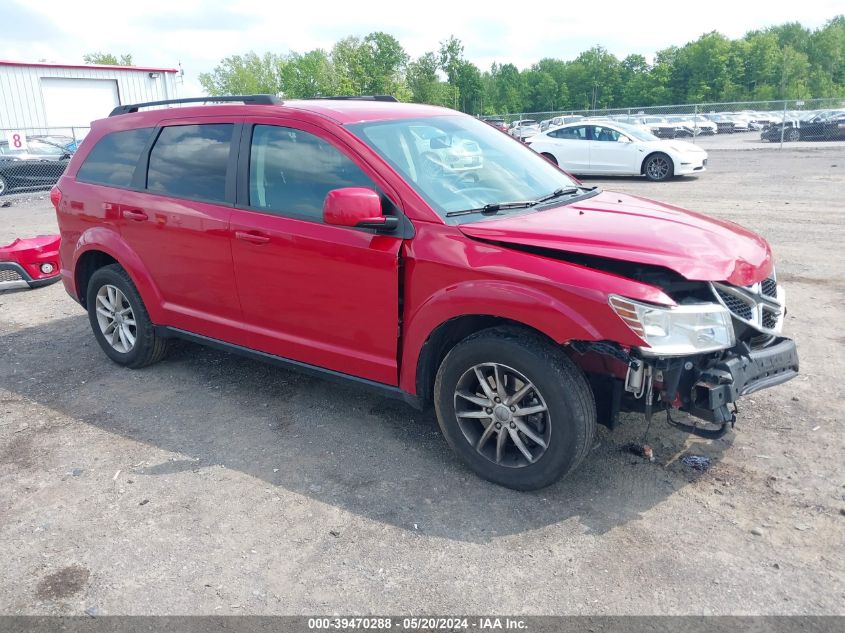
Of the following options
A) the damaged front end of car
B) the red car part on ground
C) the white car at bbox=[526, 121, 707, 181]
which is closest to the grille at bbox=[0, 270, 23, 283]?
the red car part on ground

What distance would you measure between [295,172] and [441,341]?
4.53 feet

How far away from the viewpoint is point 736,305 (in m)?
3.47

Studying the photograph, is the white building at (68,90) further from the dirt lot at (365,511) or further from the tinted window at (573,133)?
the dirt lot at (365,511)

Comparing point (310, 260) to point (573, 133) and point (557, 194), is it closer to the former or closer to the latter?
point (557, 194)

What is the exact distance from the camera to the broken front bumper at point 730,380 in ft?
10.7

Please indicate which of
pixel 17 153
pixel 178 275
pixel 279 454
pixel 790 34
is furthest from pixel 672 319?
pixel 790 34

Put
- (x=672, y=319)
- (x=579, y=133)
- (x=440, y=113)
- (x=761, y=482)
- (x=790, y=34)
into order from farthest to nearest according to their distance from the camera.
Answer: (x=790, y=34), (x=579, y=133), (x=440, y=113), (x=761, y=482), (x=672, y=319)

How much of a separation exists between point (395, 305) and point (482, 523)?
1213 mm

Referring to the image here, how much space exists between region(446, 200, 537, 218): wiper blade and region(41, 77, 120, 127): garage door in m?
37.3

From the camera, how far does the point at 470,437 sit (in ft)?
12.3

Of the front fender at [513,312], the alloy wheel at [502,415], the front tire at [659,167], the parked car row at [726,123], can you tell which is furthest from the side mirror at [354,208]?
the parked car row at [726,123]

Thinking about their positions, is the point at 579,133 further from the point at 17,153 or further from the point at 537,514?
the point at 537,514

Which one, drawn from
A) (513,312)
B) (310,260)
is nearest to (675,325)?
(513,312)

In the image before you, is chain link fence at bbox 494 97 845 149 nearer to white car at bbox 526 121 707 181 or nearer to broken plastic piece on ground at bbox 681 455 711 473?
white car at bbox 526 121 707 181
